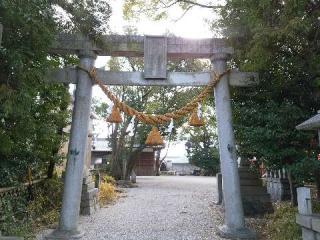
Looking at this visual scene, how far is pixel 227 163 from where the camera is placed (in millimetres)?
7762

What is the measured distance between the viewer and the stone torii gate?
753 cm

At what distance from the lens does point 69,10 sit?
233 inches

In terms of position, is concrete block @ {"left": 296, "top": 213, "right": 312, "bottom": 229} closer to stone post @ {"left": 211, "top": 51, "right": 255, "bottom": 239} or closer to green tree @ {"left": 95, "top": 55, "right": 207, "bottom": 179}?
stone post @ {"left": 211, "top": 51, "right": 255, "bottom": 239}

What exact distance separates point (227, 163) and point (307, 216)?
8.23 ft

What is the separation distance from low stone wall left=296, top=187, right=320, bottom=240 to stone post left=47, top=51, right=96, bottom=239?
429 centimetres

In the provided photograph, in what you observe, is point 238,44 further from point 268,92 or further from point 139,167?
point 139,167

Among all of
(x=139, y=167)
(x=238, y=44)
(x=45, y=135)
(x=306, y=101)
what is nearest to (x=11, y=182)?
(x=45, y=135)

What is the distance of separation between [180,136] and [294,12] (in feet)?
102

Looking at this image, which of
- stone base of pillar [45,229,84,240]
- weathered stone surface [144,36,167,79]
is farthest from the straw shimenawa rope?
stone base of pillar [45,229,84,240]

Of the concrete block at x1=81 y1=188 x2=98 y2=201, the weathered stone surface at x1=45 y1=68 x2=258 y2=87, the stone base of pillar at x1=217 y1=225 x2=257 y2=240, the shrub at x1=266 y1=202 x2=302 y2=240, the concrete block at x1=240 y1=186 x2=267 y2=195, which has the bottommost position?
the stone base of pillar at x1=217 y1=225 x2=257 y2=240

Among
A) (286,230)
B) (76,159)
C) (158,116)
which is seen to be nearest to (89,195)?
(76,159)

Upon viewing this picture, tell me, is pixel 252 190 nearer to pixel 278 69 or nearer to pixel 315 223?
pixel 278 69

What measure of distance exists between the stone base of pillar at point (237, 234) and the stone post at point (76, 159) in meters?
2.96

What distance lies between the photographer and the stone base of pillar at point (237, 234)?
23.7 ft
